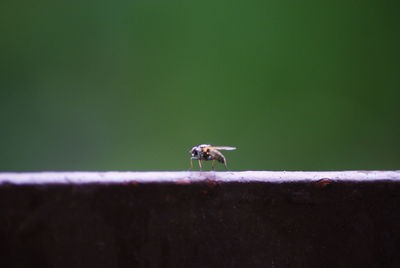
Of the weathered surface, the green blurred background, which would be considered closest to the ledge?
the weathered surface

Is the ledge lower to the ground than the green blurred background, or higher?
lower

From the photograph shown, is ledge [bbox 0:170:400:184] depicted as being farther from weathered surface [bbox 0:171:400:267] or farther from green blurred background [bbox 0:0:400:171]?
green blurred background [bbox 0:0:400:171]

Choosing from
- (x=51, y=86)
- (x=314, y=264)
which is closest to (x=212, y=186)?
(x=314, y=264)

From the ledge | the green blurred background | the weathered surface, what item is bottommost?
the weathered surface

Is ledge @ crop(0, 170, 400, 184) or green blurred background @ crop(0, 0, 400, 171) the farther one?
green blurred background @ crop(0, 0, 400, 171)

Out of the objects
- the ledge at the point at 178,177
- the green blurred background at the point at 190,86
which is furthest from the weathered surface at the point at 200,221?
the green blurred background at the point at 190,86

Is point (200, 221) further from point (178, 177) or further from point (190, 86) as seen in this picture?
point (190, 86)

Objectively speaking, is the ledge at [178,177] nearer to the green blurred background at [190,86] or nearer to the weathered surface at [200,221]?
the weathered surface at [200,221]
